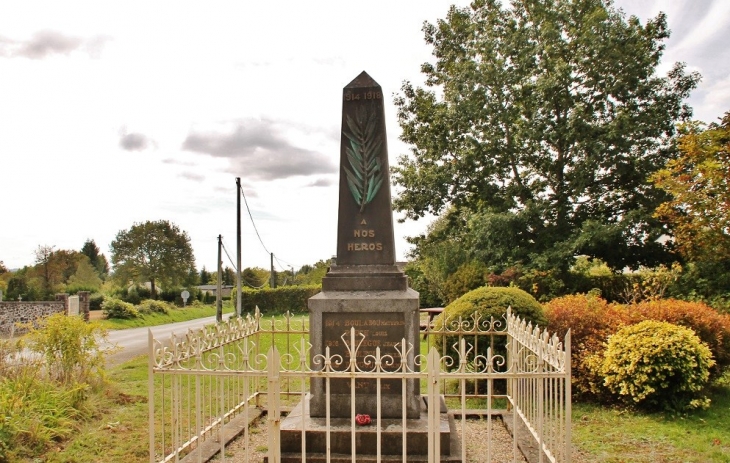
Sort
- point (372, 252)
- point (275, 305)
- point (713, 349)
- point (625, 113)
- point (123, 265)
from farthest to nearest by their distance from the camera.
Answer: point (123, 265), point (275, 305), point (625, 113), point (713, 349), point (372, 252)

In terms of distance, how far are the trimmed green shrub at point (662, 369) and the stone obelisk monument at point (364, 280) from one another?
12.6 feet

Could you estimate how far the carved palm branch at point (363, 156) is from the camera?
6.41 meters

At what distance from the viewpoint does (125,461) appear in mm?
5844

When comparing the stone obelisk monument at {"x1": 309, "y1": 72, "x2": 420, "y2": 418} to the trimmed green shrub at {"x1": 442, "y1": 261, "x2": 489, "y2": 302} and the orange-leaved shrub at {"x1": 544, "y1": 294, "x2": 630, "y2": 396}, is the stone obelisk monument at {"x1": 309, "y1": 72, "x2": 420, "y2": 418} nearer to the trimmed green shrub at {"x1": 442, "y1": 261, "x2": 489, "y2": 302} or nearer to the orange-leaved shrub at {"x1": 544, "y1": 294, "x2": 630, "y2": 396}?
the orange-leaved shrub at {"x1": 544, "y1": 294, "x2": 630, "y2": 396}

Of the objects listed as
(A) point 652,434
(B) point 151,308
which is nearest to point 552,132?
(A) point 652,434

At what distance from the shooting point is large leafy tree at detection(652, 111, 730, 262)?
591 inches

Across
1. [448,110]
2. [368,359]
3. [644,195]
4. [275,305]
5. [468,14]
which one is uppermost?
[468,14]

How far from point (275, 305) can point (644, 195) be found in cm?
2255

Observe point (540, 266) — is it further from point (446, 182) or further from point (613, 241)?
point (446, 182)

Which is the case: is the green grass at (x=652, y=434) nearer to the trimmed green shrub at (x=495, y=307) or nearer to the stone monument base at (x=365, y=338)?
the trimmed green shrub at (x=495, y=307)

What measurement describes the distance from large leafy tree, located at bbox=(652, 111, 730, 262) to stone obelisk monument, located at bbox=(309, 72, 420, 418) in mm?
12612

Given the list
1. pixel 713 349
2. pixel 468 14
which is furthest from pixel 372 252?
pixel 468 14

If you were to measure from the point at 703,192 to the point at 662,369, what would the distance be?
10176 millimetres

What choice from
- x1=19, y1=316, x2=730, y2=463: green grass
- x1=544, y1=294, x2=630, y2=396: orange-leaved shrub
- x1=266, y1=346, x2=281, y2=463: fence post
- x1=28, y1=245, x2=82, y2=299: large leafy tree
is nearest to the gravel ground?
x1=19, y1=316, x2=730, y2=463: green grass
